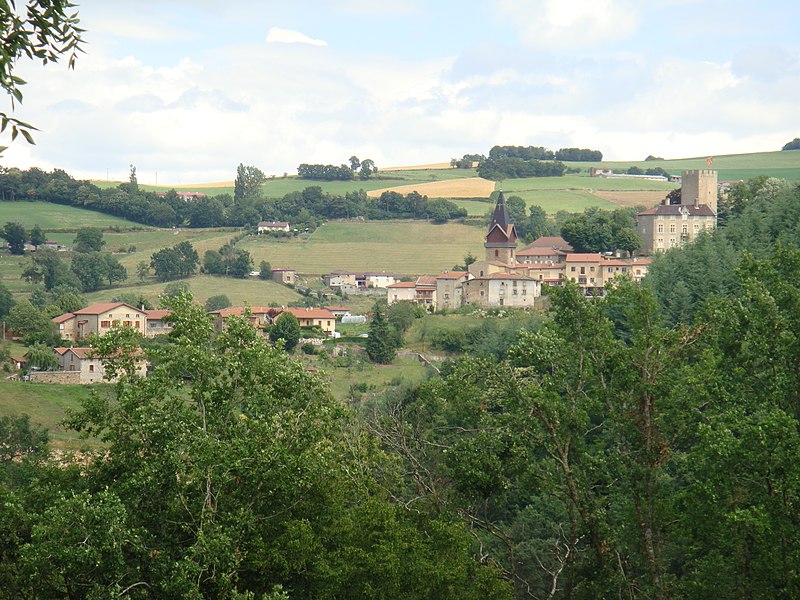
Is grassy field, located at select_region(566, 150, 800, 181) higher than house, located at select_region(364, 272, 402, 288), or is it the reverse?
grassy field, located at select_region(566, 150, 800, 181)

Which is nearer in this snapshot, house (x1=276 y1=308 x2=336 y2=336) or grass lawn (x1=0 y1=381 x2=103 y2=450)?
grass lawn (x1=0 y1=381 x2=103 y2=450)

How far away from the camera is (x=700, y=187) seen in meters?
102

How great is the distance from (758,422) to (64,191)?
13961cm

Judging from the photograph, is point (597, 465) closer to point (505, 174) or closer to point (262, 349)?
point (262, 349)

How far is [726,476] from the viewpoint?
20016mm

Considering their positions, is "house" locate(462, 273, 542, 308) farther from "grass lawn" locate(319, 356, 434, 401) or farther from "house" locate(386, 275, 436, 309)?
"grass lawn" locate(319, 356, 434, 401)

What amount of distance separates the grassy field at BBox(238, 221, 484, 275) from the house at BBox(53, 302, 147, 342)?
3017cm

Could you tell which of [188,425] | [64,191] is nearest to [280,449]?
[188,425]

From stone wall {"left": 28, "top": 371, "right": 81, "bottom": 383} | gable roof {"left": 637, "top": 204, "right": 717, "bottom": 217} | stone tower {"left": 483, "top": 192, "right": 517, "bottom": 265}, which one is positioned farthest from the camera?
stone tower {"left": 483, "top": 192, "right": 517, "bottom": 265}

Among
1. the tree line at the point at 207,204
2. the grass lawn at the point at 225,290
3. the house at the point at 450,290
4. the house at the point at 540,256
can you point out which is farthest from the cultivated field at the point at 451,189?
the house at the point at 450,290

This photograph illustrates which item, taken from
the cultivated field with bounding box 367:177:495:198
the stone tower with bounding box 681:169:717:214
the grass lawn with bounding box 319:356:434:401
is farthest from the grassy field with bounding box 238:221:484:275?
the grass lawn with bounding box 319:356:434:401

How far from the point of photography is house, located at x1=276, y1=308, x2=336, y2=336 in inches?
3575

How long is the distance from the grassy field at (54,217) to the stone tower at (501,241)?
55.9 m

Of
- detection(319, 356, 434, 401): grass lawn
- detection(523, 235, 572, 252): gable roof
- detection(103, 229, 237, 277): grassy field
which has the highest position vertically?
detection(523, 235, 572, 252): gable roof
